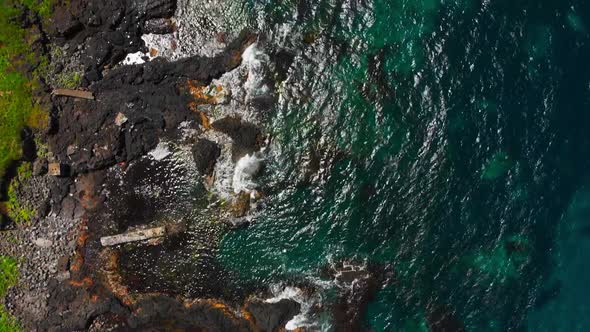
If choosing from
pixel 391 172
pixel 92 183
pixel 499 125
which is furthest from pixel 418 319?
pixel 92 183

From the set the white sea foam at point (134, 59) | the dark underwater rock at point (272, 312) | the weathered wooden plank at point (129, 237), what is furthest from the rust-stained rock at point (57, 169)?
the dark underwater rock at point (272, 312)

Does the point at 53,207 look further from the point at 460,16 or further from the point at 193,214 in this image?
the point at 460,16

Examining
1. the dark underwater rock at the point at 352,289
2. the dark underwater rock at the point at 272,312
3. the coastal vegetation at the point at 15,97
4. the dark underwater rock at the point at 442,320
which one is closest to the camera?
the coastal vegetation at the point at 15,97

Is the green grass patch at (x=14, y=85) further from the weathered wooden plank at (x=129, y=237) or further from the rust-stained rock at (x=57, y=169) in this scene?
the weathered wooden plank at (x=129, y=237)

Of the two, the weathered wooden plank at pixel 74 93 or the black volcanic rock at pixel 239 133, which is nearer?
the weathered wooden plank at pixel 74 93

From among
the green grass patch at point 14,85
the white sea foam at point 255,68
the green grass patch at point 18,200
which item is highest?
the white sea foam at point 255,68

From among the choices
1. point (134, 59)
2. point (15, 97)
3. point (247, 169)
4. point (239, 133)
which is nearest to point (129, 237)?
point (247, 169)

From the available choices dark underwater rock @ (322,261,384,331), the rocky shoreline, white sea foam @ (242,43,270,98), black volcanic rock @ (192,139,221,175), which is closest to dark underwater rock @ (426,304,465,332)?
dark underwater rock @ (322,261,384,331)
